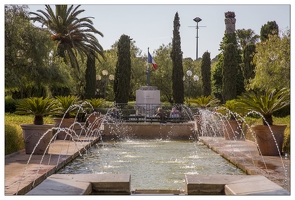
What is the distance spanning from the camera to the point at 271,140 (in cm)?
979

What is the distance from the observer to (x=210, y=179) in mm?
6125

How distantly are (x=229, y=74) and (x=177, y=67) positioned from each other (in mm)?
3566

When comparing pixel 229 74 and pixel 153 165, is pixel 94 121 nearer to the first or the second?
pixel 153 165

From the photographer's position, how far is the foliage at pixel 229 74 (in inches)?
1232

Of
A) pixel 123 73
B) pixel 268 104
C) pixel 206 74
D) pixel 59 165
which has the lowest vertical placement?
pixel 59 165

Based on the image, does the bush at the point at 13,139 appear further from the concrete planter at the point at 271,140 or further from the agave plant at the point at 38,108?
the concrete planter at the point at 271,140

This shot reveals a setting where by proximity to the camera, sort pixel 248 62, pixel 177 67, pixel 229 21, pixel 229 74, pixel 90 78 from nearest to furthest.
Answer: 1. pixel 90 78
2. pixel 248 62
3. pixel 229 74
4. pixel 177 67
5. pixel 229 21

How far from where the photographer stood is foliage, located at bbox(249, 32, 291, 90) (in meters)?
17.6

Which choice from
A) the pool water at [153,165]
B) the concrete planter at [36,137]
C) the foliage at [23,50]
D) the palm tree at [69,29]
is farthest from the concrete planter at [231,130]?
the palm tree at [69,29]

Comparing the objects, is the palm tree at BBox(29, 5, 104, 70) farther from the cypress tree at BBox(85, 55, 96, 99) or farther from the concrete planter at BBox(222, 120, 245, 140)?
the concrete planter at BBox(222, 120, 245, 140)

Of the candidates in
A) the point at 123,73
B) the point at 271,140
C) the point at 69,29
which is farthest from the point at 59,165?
the point at 123,73

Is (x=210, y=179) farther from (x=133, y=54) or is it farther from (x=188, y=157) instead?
(x=133, y=54)

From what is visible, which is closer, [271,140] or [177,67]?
[271,140]

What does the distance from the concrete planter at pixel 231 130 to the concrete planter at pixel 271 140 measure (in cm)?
453
